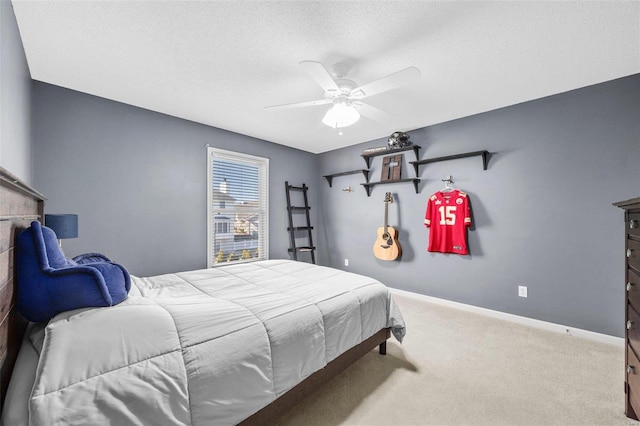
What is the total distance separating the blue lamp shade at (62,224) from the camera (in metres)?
1.92

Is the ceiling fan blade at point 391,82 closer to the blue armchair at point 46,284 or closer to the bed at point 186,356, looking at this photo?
the bed at point 186,356

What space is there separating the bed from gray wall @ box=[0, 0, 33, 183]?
383 millimetres

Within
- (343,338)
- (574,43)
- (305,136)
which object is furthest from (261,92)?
(574,43)

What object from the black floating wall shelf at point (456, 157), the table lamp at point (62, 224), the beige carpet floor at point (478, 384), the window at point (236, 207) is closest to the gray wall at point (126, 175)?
the window at point (236, 207)

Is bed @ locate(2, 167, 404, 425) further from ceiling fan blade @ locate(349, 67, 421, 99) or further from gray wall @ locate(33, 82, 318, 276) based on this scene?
ceiling fan blade @ locate(349, 67, 421, 99)

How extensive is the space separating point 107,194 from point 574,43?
14.2 feet

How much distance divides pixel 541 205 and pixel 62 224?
4.42 m

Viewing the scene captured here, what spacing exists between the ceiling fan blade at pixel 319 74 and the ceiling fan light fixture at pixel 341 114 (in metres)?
0.21

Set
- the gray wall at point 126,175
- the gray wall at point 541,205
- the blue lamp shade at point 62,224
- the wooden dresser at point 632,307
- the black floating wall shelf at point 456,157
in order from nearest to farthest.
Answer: the wooden dresser at point 632,307
the blue lamp shade at point 62,224
the gray wall at point 541,205
the gray wall at point 126,175
the black floating wall shelf at point 456,157

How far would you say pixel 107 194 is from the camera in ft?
8.92

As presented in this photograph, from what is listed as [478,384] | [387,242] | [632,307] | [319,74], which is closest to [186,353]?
[319,74]

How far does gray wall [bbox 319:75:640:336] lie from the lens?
234cm

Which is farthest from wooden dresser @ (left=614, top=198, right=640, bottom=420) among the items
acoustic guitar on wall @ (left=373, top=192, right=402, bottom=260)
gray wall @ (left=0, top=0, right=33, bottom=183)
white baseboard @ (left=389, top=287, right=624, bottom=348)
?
gray wall @ (left=0, top=0, right=33, bottom=183)

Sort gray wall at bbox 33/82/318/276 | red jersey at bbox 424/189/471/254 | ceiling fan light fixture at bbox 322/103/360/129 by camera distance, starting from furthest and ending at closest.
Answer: red jersey at bbox 424/189/471/254 < gray wall at bbox 33/82/318/276 < ceiling fan light fixture at bbox 322/103/360/129
